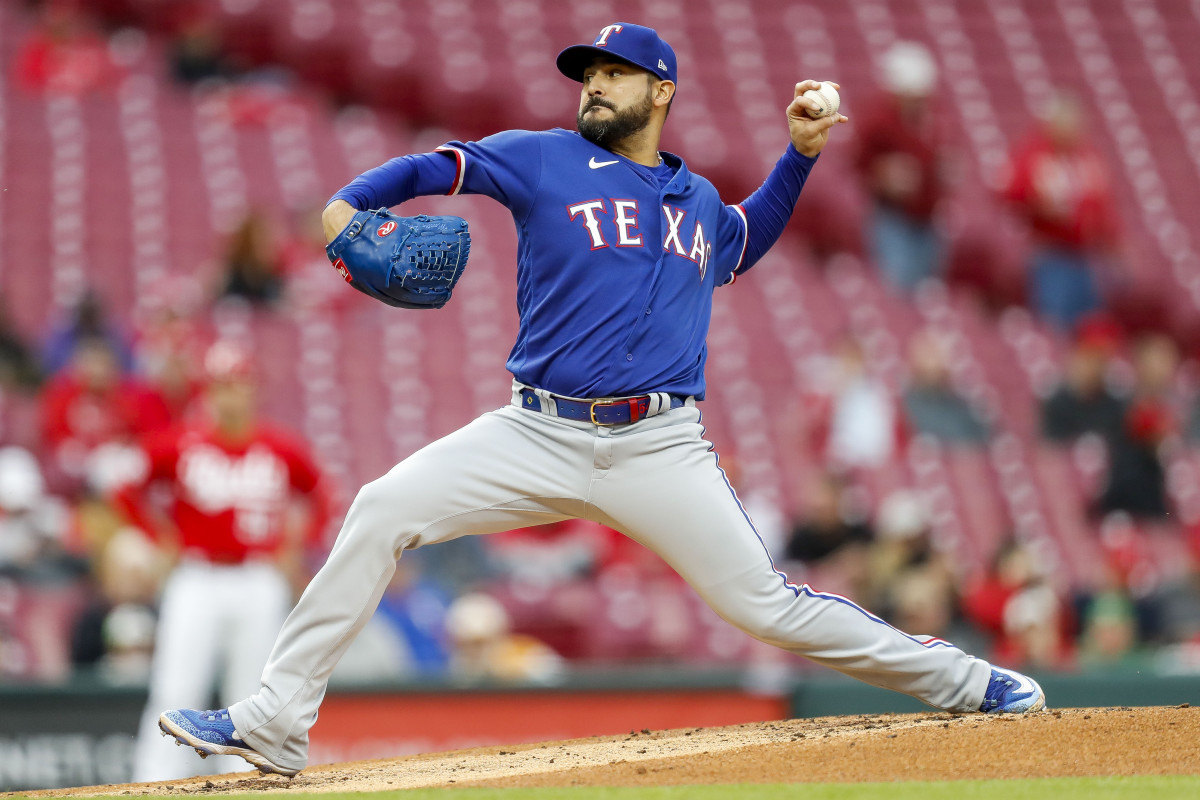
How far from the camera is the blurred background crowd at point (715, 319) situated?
7023 mm

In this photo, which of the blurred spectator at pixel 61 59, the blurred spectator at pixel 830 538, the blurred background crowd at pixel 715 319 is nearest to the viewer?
the blurred background crowd at pixel 715 319

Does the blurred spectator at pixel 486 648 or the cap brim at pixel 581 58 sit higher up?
the cap brim at pixel 581 58

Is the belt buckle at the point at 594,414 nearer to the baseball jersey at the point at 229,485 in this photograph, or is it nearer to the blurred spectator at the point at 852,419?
the baseball jersey at the point at 229,485

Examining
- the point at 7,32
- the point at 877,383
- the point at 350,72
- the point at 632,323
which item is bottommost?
the point at 877,383

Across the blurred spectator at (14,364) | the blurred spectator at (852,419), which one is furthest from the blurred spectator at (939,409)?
the blurred spectator at (14,364)

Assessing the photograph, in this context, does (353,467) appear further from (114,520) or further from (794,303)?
(794,303)

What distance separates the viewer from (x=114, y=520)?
704cm

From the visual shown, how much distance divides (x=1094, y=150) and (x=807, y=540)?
5.12 meters

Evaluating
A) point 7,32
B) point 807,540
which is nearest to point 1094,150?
point 807,540

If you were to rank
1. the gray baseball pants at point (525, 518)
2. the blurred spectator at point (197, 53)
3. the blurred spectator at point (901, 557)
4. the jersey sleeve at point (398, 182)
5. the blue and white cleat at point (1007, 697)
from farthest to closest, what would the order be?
Result: the blurred spectator at point (197, 53) → the blurred spectator at point (901, 557) → the blue and white cleat at point (1007, 697) → the gray baseball pants at point (525, 518) → the jersey sleeve at point (398, 182)

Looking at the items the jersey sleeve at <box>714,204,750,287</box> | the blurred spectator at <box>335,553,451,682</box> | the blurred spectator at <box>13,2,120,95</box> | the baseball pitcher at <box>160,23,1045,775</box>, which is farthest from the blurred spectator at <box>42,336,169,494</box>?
the jersey sleeve at <box>714,204,750,287</box>

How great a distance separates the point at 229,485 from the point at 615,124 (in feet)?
9.35

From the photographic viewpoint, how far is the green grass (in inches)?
130

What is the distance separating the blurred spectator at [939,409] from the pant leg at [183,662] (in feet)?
14.3
